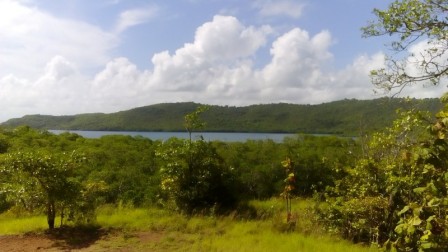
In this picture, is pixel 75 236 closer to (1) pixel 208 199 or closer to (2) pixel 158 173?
(1) pixel 208 199

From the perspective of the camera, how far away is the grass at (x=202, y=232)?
1109 centimetres

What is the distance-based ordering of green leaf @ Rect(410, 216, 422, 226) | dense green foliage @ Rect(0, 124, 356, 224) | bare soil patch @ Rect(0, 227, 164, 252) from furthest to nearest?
dense green foliage @ Rect(0, 124, 356, 224) < bare soil patch @ Rect(0, 227, 164, 252) < green leaf @ Rect(410, 216, 422, 226)

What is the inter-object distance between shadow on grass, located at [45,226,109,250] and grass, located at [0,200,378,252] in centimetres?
34

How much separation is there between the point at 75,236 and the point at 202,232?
3.83 m

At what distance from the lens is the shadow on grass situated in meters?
11.7

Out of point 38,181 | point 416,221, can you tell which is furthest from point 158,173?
point 416,221

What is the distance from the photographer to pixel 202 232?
13.3 metres

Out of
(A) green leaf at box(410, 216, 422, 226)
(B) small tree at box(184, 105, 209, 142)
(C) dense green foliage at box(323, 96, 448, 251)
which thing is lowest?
(C) dense green foliage at box(323, 96, 448, 251)

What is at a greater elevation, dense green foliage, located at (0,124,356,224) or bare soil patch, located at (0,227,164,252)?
dense green foliage, located at (0,124,356,224)

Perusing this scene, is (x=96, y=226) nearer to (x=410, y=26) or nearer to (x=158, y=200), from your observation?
(x=158, y=200)

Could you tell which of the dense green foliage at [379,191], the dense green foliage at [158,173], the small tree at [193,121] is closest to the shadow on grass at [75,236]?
the dense green foliage at [158,173]

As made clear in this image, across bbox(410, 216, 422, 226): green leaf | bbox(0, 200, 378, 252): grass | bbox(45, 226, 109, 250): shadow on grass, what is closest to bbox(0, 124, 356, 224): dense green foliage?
bbox(45, 226, 109, 250): shadow on grass

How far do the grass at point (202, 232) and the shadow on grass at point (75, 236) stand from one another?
13.5 inches

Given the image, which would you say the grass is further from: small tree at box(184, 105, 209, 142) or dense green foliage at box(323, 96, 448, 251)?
small tree at box(184, 105, 209, 142)
